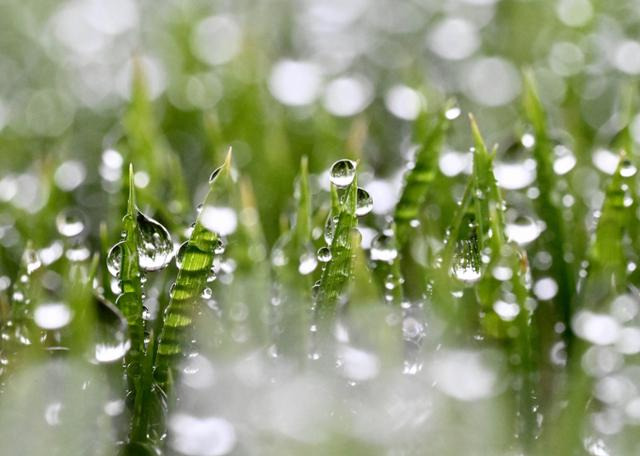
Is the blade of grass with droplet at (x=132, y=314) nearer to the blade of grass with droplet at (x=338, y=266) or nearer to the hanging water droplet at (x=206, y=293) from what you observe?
the hanging water droplet at (x=206, y=293)

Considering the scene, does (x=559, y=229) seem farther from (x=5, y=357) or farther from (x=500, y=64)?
(x=500, y=64)

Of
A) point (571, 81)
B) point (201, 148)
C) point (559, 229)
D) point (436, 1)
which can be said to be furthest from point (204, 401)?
point (436, 1)

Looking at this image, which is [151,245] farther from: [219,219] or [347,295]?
[347,295]

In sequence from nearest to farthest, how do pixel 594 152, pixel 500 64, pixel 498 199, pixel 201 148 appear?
pixel 498 199
pixel 594 152
pixel 201 148
pixel 500 64

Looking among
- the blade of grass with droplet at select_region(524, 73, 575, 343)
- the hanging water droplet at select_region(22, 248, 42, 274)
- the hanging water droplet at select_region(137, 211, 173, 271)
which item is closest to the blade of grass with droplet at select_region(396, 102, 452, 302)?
the blade of grass with droplet at select_region(524, 73, 575, 343)

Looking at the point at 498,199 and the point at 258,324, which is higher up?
the point at 498,199

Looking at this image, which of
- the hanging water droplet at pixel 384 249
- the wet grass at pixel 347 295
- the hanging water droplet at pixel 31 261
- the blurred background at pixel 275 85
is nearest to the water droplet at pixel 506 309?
the wet grass at pixel 347 295
